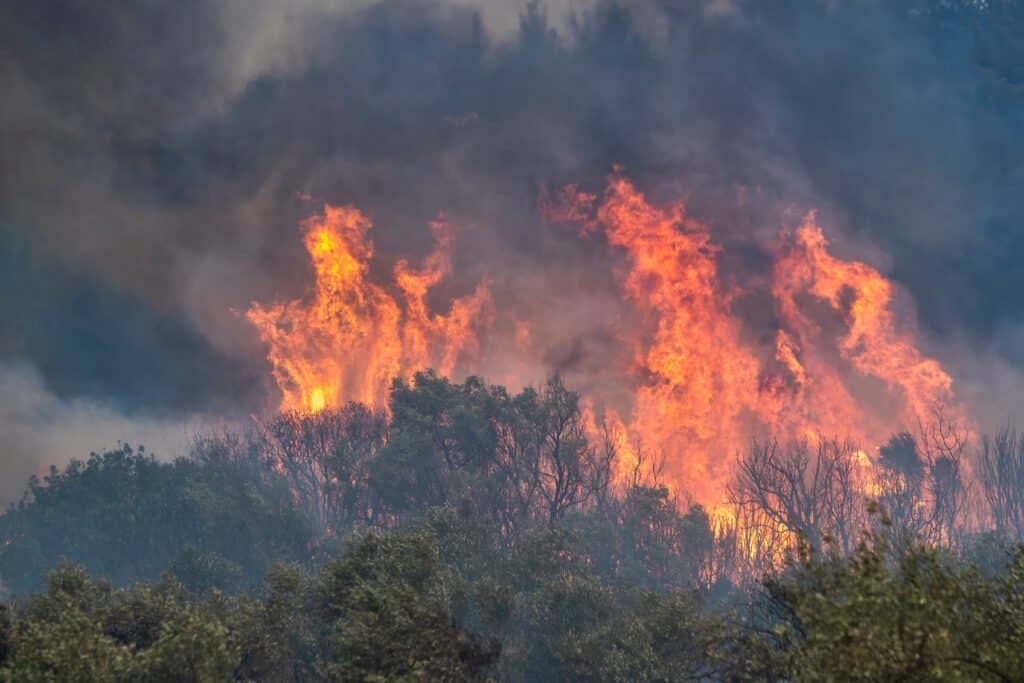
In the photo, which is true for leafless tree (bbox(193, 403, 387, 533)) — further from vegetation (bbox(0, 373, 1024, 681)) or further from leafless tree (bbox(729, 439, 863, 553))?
leafless tree (bbox(729, 439, 863, 553))

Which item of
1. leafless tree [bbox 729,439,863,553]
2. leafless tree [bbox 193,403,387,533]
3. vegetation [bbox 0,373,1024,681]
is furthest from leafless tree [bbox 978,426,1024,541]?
leafless tree [bbox 193,403,387,533]

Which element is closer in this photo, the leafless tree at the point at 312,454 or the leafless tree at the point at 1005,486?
the leafless tree at the point at 1005,486

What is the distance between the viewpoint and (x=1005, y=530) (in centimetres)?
13200

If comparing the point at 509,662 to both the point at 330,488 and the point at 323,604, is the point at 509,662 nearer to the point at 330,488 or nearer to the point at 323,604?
the point at 323,604

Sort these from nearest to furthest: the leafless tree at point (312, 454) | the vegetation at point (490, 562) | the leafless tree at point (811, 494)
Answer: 1. the vegetation at point (490, 562)
2. the leafless tree at point (811, 494)
3. the leafless tree at point (312, 454)

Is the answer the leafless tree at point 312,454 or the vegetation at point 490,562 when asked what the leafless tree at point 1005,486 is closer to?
the vegetation at point 490,562

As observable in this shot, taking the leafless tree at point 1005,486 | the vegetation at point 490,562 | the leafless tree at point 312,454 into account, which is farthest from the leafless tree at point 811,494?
the leafless tree at point 312,454

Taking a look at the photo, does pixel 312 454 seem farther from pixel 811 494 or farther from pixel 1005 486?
pixel 1005 486

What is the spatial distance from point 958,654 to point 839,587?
167 inches

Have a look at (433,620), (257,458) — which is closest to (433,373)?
(257,458)

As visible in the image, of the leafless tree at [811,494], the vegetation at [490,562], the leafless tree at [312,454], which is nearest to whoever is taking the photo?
the vegetation at [490,562]

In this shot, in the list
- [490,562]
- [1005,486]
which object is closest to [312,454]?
[490,562]

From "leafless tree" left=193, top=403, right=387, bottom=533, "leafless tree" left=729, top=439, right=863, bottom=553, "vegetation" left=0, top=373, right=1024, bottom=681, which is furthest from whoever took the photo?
"leafless tree" left=193, top=403, right=387, bottom=533

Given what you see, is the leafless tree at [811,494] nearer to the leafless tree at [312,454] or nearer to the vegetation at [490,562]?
the vegetation at [490,562]
